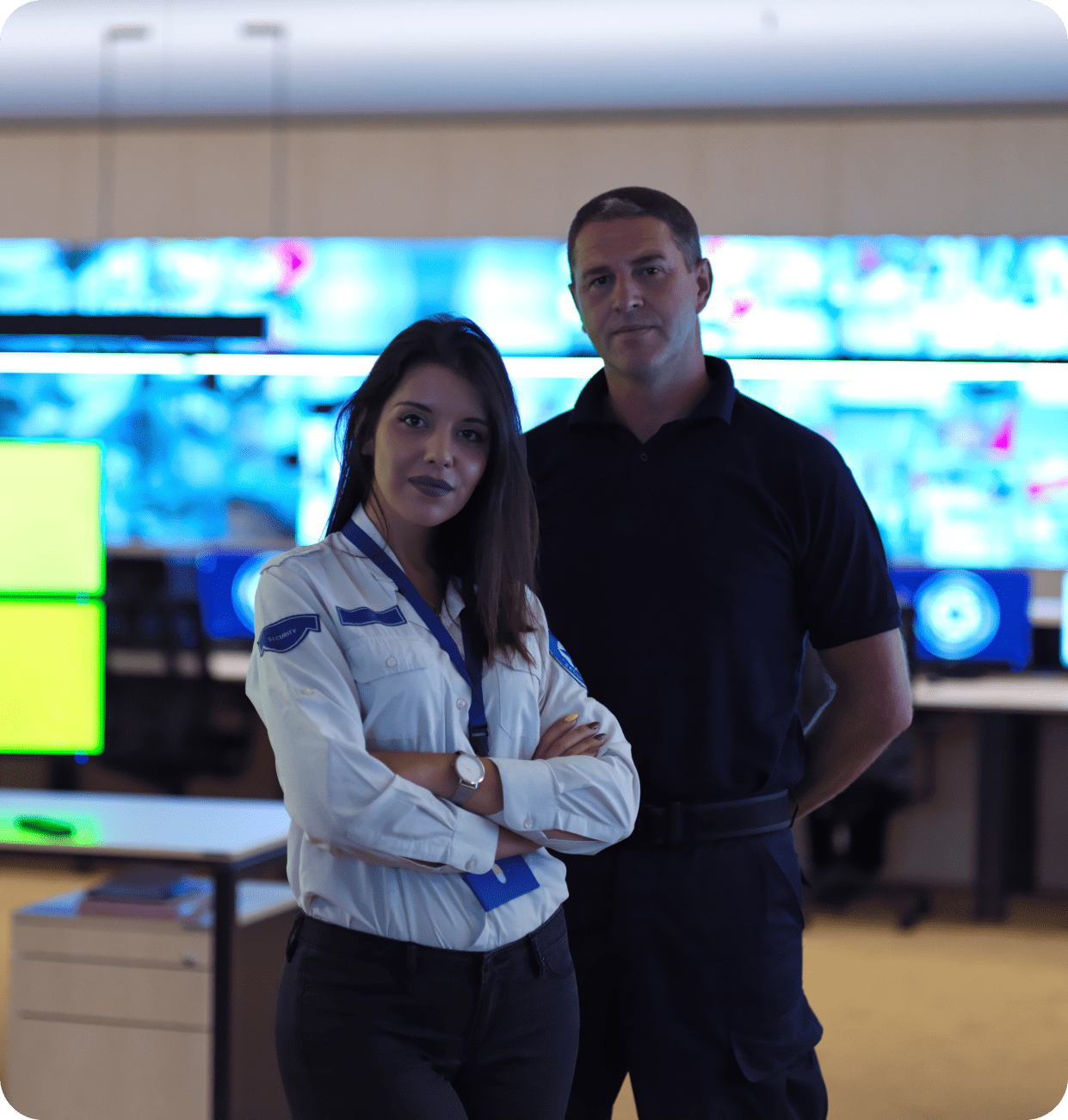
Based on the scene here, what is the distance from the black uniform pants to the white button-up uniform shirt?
246 millimetres

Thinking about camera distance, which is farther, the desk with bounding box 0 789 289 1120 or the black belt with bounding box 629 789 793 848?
the desk with bounding box 0 789 289 1120

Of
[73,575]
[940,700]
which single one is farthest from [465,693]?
[940,700]

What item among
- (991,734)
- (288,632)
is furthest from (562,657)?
(991,734)

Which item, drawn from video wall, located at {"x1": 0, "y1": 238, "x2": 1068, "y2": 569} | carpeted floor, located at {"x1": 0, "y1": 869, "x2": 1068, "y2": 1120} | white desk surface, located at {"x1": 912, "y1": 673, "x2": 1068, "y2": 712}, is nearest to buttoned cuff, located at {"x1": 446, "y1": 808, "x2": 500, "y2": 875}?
carpeted floor, located at {"x1": 0, "y1": 869, "x2": 1068, "y2": 1120}

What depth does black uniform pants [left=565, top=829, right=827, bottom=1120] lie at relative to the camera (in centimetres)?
151

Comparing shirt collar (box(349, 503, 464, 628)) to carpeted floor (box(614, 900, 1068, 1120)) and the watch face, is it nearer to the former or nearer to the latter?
the watch face

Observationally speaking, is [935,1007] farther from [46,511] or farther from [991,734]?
[46,511]

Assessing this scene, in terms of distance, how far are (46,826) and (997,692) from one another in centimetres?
351

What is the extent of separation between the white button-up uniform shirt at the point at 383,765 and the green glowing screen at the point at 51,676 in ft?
3.68

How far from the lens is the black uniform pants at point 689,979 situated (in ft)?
4.95

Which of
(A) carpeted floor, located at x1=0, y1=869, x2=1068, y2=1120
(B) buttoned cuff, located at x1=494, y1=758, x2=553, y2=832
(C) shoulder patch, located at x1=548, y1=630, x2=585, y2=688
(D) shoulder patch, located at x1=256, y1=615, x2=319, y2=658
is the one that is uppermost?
(D) shoulder patch, located at x1=256, y1=615, x2=319, y2=658

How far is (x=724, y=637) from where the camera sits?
1.54 meters

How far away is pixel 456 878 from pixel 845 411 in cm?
570

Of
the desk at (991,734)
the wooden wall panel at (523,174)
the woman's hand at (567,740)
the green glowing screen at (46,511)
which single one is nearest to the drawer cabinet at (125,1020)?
the green glowing screen at (46,511)
